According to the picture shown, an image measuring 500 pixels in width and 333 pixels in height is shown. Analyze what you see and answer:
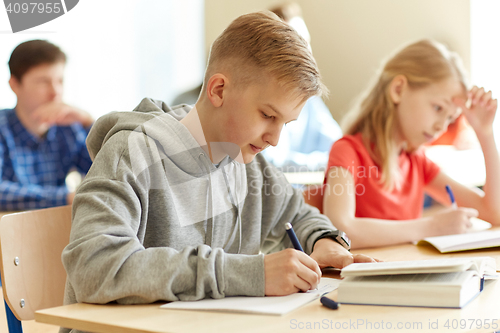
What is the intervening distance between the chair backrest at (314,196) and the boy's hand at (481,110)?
0.54 m

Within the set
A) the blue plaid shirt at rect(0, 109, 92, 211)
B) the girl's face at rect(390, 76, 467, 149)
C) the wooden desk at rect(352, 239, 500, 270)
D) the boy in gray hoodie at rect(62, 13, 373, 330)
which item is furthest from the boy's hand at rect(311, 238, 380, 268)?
the blue plaid shirt at rect(0, 109, 92, 211)

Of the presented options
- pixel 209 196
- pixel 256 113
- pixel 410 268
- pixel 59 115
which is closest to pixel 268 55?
pixel 256 113

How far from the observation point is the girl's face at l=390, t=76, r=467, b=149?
4.95ft

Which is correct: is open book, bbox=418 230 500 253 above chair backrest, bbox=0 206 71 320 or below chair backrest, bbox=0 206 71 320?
below

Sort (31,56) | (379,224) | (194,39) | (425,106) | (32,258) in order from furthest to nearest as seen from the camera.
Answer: (194,39) → (31,56) → (425,106) → (379,224) → (32,258)

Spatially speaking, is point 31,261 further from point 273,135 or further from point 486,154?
point 486,154

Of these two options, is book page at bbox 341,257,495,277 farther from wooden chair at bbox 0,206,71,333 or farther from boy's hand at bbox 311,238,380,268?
wooden chair at bbox 0,206,71,333

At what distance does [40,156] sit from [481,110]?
192cm

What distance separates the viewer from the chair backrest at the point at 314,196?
4.55 ft

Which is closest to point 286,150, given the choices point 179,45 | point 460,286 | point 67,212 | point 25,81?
point 179,45

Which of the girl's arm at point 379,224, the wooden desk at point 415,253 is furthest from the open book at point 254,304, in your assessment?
the girl's arm at point 379,224

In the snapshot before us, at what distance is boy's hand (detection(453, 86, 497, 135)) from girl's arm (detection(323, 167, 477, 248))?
15.1 inches

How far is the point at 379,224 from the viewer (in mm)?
1262

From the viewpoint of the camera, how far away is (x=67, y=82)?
2879mm
